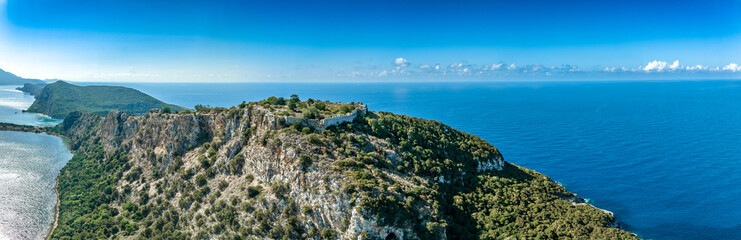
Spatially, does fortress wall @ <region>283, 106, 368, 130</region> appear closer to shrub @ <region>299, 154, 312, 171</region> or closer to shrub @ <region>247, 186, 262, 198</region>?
shrub @ <region>299, 154, 312, 171</region>

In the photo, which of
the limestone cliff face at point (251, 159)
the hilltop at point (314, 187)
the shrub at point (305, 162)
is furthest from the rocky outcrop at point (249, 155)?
the shrub at point (305, 162)

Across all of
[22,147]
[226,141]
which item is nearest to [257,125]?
[226,141]

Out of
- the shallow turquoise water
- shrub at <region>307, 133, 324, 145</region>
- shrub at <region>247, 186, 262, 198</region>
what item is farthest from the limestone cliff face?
the shallow turquoise water

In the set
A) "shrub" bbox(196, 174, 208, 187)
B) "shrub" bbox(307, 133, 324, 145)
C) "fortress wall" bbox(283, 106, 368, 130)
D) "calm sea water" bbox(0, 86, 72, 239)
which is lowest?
"calm sea water" bbox(0, 86, 72, 239)

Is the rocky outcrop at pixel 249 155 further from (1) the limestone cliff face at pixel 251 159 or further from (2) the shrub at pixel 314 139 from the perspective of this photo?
(2) the shrub at pixel 314 139

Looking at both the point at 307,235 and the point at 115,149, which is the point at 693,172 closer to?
the point at 307,235

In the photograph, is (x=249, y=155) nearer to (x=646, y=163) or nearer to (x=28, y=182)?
(x=28, y=182)

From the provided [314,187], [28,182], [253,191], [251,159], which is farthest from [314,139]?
[28,182]
